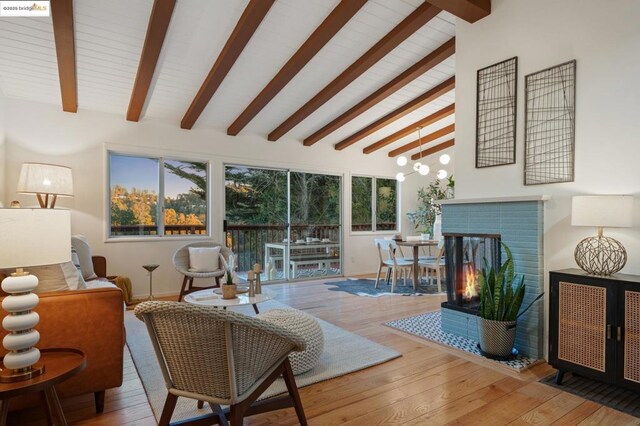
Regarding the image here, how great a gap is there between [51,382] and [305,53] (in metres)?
3.57

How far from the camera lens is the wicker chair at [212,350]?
1.44m

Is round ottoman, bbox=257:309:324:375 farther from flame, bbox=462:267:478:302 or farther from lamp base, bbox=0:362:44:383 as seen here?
flame, bbox=462:267:478:302

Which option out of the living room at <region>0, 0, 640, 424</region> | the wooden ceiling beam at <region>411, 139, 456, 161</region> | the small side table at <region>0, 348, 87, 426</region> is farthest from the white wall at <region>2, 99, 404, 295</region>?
the small side table at <region>0, 348, 87, 426</region>

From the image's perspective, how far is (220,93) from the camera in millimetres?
4754

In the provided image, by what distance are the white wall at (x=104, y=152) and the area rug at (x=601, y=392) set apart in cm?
465

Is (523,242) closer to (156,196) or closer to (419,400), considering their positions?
(419,400)

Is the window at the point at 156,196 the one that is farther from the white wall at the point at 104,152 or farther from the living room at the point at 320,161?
the white wall at the point at 104,152

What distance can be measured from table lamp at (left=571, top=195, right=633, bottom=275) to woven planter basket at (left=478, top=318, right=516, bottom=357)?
2.36 feet

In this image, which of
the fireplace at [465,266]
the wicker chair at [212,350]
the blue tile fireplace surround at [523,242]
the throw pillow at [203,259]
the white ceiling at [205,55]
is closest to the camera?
the wicker chair at [212,350]

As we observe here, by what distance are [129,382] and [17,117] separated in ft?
12.4

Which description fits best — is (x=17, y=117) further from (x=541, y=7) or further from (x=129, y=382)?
(x=541, y=7)

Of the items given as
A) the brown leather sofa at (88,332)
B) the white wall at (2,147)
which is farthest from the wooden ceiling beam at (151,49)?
the brown leather sofa at (88,332)

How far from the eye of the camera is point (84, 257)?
13.0 ft

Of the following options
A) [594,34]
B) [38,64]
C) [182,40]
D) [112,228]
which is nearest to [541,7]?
[594,34]
